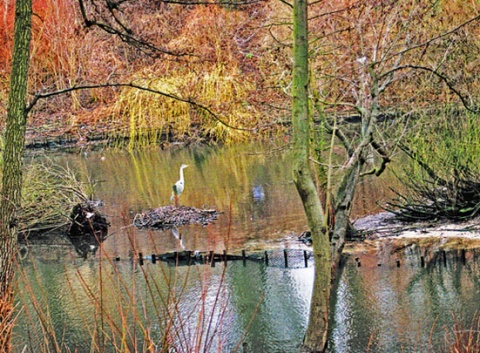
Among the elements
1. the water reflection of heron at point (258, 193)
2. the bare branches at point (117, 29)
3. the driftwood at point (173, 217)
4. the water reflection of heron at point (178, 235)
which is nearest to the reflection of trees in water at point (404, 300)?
the water reflection of heron at point (178, 235)

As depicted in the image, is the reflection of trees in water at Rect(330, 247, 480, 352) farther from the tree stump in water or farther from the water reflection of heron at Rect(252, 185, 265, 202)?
the tree stump in water

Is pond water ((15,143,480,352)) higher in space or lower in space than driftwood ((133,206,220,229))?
lower

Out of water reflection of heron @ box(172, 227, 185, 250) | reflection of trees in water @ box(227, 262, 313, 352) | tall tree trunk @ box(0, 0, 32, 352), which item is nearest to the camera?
tall tree trunk @ box(0, 0, 32, 352)

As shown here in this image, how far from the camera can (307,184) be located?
4516 millimetres

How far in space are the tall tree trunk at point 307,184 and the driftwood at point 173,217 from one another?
6.22m

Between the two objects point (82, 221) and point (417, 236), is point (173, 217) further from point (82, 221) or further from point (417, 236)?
point (417, 236)

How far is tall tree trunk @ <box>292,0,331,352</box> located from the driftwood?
20.4 feet

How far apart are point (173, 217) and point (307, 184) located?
6.83 metres

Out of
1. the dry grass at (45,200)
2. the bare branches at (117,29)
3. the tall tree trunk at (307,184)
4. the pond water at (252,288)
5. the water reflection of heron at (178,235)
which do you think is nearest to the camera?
the tall tree trunk at (307,184)

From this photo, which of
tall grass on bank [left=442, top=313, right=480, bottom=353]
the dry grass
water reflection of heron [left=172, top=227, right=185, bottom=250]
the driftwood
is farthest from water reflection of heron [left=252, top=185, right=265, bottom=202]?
tall grass on bank [left=442, top=313, right=480, bottom=353]

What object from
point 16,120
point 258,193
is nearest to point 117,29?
point 16,120

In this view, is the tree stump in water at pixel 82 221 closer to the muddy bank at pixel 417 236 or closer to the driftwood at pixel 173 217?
the driftwood at pixel 173 217

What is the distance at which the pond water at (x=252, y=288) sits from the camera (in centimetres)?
579

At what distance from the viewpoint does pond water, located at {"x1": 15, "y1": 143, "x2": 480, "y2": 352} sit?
579 cm
